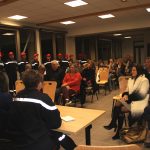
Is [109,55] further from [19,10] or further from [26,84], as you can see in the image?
[26,84]

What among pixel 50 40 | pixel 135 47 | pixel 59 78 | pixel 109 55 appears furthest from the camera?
pixel 135 47

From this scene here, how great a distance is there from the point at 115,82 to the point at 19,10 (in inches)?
182

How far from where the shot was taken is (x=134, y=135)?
136 inches

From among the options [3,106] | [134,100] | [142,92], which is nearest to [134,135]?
[134,100]

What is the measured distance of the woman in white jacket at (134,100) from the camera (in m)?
3.63

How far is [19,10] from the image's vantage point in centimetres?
687

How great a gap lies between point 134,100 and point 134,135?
22.6 inches

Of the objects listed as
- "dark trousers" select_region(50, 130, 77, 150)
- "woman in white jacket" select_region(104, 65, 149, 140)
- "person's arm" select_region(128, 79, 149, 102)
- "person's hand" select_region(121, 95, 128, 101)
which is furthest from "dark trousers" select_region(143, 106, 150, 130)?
"dark trousers" select_region(50, 130, 77, 150)

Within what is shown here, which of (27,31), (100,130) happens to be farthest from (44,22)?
(100,130)

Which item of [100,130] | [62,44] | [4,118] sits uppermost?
[62,44]

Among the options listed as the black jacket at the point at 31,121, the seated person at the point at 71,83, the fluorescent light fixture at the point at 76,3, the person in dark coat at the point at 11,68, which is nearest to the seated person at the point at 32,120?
the black jacket at the point at 31,121

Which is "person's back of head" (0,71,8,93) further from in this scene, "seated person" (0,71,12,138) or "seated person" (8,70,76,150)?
"seated person" (8,70,76,150)

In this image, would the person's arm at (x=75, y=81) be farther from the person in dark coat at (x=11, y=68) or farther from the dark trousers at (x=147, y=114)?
the person in dark coat at (x=11, y=68)

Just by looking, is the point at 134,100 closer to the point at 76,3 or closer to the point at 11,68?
the point at 76,3
